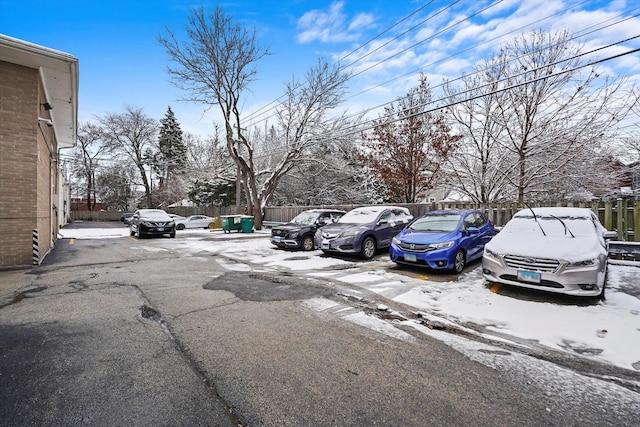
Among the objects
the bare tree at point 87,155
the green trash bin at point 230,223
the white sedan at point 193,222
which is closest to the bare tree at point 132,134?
the bare tree at point 87,155

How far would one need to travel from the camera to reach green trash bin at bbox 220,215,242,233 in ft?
65.9

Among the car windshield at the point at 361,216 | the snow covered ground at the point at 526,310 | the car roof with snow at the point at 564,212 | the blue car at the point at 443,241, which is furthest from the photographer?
the car windshield at the point at 361,216

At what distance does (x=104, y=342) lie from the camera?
142 inches

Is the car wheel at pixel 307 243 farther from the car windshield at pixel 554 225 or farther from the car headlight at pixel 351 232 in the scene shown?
the car windshield at pixel 554 225

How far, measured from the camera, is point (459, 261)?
7441 millimetres

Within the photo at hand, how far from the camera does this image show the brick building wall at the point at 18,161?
26.4ft

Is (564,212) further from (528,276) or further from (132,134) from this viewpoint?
(132,134)

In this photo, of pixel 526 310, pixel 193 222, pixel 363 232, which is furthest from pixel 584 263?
pixel 193 222

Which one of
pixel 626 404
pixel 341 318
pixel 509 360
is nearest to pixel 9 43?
pixel 341 318

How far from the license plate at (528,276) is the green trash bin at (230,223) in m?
17.1

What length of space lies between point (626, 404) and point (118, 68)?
1547cm

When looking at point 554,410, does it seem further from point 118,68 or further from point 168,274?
point 118,68

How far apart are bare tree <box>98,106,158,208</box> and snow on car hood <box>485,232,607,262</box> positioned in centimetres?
4023

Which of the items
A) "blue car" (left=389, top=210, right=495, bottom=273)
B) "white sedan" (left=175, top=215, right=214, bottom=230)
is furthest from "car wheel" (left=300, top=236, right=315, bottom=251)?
"white sedan" (left=175, top=215, right=214, bottom=230)
